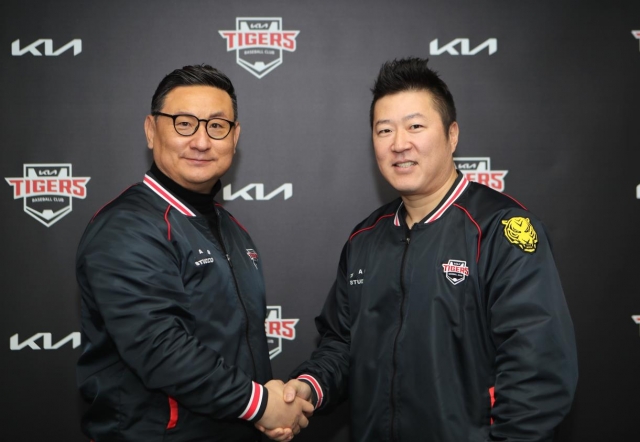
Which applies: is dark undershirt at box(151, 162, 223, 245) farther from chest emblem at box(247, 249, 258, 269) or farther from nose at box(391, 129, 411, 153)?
nose at box(391, 129, 411, 153)

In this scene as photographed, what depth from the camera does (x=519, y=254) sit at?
1.34 meters

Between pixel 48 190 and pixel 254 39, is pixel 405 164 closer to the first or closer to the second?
pixel 254 39

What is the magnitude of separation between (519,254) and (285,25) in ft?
4.56

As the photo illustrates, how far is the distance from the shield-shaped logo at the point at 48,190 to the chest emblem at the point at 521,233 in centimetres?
166

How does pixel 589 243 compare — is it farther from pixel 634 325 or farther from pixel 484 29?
pixel 484 29

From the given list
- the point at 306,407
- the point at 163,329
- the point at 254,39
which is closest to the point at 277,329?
the point at 306,407

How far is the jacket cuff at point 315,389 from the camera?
5.49 feet

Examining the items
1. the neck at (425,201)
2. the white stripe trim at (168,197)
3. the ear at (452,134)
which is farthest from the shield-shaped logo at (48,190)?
the ear at (452,134)

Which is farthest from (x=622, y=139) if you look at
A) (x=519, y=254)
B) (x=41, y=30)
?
(x=41, y=30)

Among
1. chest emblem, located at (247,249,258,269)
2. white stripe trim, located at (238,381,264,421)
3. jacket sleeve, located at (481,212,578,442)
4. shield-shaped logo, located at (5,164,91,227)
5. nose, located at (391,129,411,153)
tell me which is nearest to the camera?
jacket sleeve, located at (481,212,578,442)

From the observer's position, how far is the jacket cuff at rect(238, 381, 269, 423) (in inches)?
55.6

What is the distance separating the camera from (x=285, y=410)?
1.54 m

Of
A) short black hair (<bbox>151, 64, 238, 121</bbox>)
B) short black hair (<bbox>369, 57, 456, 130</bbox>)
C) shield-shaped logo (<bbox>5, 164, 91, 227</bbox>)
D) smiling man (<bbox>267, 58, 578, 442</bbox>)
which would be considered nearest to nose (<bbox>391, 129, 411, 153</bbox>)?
smiling man (<bbox>267, 58, 578, 442</bbox>)

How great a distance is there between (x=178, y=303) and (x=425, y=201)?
79cm
